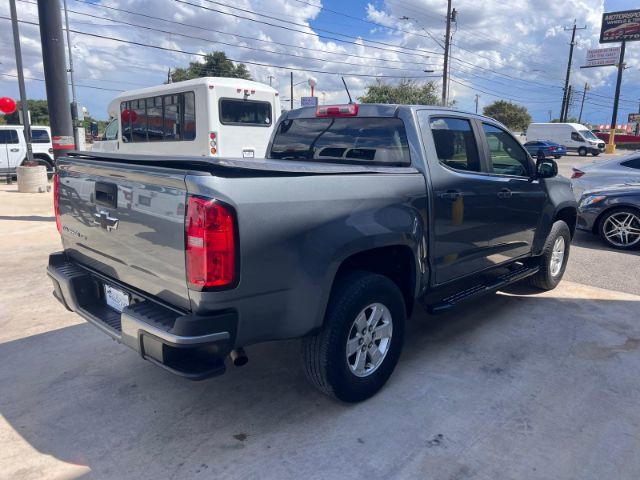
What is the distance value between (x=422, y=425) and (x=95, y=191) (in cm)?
243

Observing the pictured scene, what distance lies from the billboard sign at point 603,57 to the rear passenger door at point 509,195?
6175 cm

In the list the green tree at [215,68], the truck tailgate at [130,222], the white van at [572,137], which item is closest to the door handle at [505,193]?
the truck tailgate at [130,222]

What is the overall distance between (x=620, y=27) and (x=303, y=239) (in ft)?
199

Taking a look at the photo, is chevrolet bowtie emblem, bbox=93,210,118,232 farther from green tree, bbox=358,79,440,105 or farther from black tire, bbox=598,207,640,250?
green tree, bbox=358,79,440,105

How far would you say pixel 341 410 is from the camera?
320cm

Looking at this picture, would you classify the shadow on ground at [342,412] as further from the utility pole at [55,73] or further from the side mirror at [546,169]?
the utility pole at [55,73]

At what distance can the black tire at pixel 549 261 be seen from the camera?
5277 mm

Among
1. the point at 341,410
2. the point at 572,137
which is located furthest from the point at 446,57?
the point at 341,410

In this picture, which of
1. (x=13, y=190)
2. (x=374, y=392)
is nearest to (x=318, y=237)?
(x=374, y=392)

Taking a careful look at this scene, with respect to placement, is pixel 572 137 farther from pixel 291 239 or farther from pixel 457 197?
pixel 291 239

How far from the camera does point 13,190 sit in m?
14.6

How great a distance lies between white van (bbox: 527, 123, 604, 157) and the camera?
122 ft

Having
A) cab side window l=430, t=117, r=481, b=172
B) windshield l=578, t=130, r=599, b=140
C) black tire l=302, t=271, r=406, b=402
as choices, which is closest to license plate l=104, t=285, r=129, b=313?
black tire l=302, t=271, r=406, b=402

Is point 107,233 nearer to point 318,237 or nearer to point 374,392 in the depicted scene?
point 318,237
